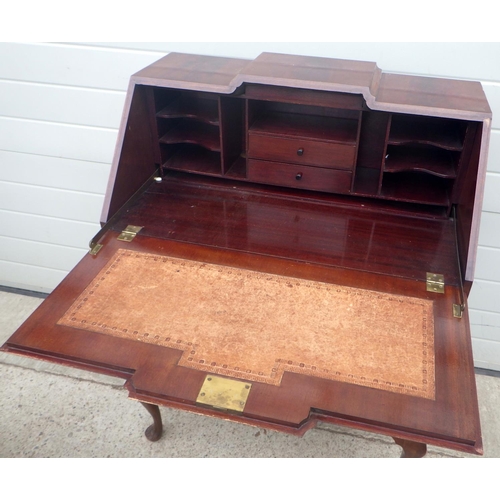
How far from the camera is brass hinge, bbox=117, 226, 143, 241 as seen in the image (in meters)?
1.62

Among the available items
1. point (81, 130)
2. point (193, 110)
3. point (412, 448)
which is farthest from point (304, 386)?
point (81, 130)

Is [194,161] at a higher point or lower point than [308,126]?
lower

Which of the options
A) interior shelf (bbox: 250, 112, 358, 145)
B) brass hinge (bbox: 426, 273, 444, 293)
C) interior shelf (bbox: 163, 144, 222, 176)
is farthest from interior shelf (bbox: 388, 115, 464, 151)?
interior shelf (bbox: 163, 144, 222, 176)

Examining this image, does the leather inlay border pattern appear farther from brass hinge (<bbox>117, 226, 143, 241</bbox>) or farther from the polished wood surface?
brass hinge (<bbox>117, 226, 143, 241</bbox>)

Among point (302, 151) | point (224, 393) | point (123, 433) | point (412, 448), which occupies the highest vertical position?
point (302, 151)

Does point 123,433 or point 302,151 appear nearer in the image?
point 302,151

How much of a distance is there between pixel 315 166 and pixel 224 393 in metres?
0.96

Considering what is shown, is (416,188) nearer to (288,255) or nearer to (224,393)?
(288,255)

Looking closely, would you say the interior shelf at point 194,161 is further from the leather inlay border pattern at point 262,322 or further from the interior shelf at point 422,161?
the interior shelf at point 422,161

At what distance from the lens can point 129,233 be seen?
1.64 m

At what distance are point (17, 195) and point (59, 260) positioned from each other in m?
0.50

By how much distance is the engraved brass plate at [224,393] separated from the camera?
1121 mm

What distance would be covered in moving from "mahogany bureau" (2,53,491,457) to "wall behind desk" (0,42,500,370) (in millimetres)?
292

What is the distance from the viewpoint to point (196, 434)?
2.28 meters
